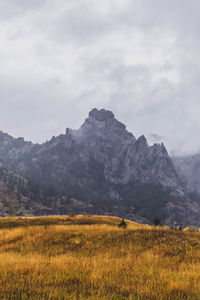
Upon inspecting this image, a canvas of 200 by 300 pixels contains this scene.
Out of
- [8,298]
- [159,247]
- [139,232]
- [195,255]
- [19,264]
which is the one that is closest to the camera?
[8,298]

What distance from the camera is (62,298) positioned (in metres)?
5.20

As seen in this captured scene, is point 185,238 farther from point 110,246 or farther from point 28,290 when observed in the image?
point 28,290

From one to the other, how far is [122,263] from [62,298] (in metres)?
3.52

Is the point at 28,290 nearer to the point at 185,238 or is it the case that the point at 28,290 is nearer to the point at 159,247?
the point at 159,247

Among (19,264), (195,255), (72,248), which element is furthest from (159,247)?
(19,264)

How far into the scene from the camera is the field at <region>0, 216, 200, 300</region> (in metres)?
5.64

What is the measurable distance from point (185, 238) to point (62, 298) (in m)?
8.35

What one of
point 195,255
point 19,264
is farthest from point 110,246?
point 19,264

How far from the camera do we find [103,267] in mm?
7723

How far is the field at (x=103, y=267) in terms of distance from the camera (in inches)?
222

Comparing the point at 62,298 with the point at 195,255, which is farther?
the point at 195,255

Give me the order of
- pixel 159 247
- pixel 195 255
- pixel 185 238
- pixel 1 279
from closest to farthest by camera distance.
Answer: pixel 1 279, pixel 195 255, pixel 159 247, pixel 185 238

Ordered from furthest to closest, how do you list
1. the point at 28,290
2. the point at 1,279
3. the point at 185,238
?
the point at 185,238, the point at 1,279, the point at 28,290

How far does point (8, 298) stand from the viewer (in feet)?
16.9
